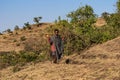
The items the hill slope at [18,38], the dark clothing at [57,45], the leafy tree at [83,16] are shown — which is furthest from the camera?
the hill slope at [18,38]

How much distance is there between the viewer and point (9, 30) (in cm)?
4825

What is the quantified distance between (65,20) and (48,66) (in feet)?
24.3

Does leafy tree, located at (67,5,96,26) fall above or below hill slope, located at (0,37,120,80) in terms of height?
above

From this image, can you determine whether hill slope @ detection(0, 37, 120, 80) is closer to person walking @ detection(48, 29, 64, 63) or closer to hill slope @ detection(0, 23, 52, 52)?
person walking @ detection(48, 29, 64, 63)

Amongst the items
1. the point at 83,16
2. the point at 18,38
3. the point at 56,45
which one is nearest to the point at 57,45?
the point at 56,45

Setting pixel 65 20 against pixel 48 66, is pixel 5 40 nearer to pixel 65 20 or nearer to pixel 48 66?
pixel 65 20

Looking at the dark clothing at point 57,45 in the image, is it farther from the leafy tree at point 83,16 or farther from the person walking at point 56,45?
A: the leafy tree at point 83,16

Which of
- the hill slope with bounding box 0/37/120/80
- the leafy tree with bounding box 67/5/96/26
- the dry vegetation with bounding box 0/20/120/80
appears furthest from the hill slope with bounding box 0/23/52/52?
the hill slope with bounding box 0/37/120/80

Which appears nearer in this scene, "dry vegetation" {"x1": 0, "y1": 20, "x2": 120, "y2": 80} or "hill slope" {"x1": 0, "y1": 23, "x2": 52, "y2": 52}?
"dry vegetation" {"x1": 0, "y1": 20, "x2": 120, "y2": 80}

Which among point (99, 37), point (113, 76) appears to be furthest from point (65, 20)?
point (113, 76)

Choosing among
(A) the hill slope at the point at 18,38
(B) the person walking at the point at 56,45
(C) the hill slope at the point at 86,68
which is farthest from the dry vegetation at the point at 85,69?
(A) the hill slope at the point at 18,38

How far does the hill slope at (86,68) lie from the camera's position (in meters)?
13.8

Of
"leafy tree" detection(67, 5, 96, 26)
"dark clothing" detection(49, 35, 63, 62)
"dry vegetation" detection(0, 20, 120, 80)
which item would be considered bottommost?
"dry vegetation" detection(0, 20, 120, 80)

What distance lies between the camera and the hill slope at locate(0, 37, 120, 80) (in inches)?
545
